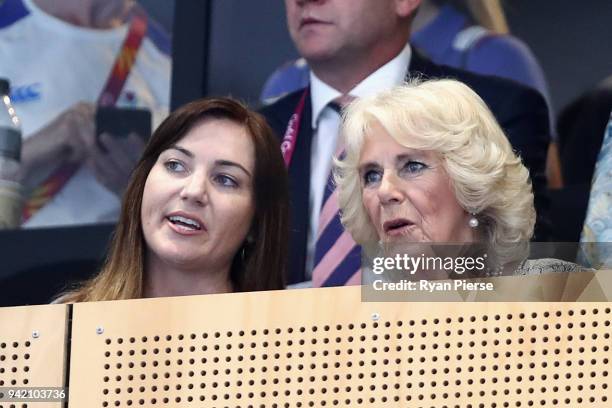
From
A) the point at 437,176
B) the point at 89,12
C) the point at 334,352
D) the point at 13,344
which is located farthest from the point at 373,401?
the point at 89,12

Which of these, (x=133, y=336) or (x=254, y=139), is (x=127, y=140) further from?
(x=133, y=336)

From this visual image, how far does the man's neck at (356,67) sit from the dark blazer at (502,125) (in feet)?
0.27

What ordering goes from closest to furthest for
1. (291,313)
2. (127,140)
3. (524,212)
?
(291,313) < (524,212) < (127,140)

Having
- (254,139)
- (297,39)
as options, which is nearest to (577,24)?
(297,39)

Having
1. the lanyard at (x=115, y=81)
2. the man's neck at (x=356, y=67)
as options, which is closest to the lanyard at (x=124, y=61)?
the lanyard at (x=115, y=81)

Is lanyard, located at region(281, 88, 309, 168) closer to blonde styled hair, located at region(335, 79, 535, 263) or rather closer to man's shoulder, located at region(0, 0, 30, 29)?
blonde styled hair, located at region(335, 79, 535, 263)

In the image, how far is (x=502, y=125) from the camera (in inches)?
166

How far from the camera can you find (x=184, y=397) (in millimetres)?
3504

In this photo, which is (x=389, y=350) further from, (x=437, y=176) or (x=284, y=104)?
(x=284, y=104)

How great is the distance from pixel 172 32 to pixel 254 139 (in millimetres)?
1057

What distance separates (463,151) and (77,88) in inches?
70.2

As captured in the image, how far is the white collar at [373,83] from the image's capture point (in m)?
4.49

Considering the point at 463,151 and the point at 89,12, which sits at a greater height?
the point at 89,12

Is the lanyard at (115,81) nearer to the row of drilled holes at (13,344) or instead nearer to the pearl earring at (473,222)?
the row of drilled holes at (13,344)
